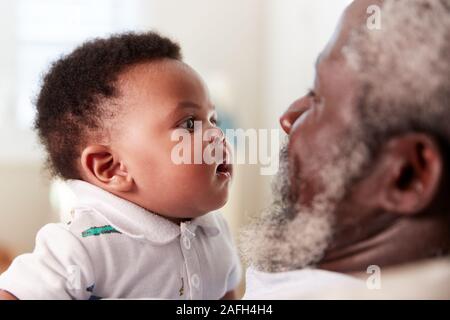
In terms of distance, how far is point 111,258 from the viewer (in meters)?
0.71

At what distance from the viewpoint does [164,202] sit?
30.4 inches

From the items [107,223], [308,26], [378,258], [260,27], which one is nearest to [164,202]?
[107,223]

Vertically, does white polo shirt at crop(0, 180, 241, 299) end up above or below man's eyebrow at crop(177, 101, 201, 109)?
below

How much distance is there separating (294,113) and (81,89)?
0.29m

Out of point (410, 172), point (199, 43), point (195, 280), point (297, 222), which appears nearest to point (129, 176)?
point (195, 280)

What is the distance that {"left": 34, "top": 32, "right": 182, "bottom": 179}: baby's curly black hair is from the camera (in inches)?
29.8

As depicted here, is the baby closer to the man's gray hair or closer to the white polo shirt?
the white polo shirt

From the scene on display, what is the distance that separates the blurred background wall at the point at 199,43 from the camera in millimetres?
1913

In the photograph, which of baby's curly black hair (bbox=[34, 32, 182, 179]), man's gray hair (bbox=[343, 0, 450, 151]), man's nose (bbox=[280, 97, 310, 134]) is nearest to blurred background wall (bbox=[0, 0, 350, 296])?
baby's curly black hair (bbox=[34, 32, 182, 179])

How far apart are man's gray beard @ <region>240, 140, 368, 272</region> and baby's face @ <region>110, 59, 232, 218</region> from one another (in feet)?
0.31

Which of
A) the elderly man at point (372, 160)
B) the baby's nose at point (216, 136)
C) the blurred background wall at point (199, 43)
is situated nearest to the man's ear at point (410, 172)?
the elderly man at point (372, 160)

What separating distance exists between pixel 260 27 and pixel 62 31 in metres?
0.82

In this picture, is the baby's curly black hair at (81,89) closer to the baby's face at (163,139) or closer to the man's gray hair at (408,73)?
the baby's face at (163,139)

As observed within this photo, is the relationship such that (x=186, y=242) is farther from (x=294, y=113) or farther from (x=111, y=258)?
(x=294, y=113)
